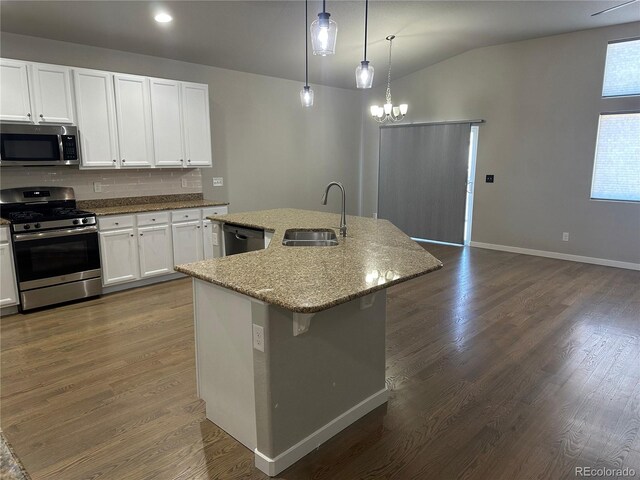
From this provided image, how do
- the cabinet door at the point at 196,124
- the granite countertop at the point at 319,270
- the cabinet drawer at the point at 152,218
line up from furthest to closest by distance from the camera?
the cabinet door at the point at 196,124
the cabinet drawer at the point at 152,218
the granite countertop at the point at 319,270

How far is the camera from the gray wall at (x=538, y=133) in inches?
214

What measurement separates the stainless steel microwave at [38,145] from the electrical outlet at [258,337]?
335 cm

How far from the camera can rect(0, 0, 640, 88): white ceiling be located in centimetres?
376

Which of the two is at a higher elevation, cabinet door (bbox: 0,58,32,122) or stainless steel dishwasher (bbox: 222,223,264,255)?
cabinet door (bbox: 0,58,32,122)

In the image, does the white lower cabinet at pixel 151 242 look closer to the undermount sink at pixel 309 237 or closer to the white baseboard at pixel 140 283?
the white baseboard at pixel 140 283

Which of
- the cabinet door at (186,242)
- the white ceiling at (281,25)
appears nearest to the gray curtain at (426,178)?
the white ceiling at (281,25)

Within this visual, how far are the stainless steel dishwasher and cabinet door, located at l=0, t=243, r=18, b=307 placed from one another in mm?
1899

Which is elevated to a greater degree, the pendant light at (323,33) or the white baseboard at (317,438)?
the pendant light at (323,33)

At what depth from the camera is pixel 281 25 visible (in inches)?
175

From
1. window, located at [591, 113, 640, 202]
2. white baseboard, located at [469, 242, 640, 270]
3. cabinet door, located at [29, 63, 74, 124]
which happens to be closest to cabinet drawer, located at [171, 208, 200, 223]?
cabinet door, located at [29, 63, 74, 124]

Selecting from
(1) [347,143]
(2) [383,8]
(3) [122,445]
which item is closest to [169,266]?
(3) [122,445]

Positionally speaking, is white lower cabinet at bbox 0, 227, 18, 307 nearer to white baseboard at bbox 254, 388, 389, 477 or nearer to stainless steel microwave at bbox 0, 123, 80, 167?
stainless steel microwave at bbox 0, 123, 80, 167

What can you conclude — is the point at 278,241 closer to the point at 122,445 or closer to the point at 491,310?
the point at 122,445

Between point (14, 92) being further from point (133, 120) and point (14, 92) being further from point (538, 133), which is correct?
point (538, 133)
